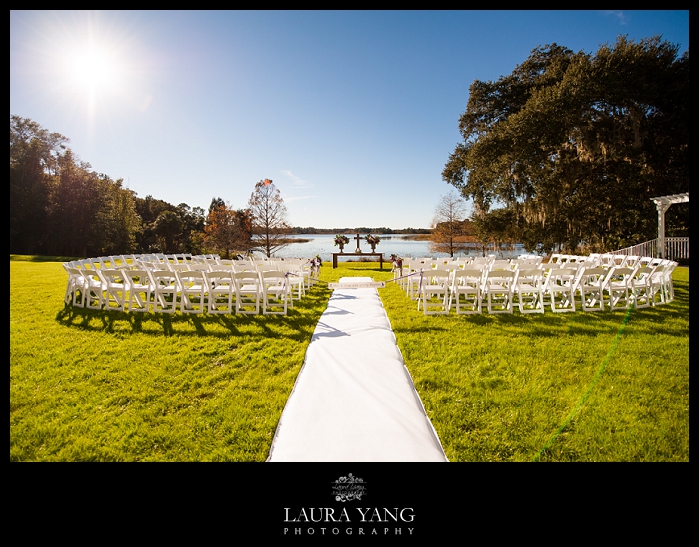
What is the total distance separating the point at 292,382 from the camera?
11.0ft

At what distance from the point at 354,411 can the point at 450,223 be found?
74.1ft

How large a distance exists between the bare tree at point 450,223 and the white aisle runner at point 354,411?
2044 cm

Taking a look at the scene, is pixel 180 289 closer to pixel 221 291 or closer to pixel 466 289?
pixel 221 291

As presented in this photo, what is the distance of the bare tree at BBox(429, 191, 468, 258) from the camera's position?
2333cm

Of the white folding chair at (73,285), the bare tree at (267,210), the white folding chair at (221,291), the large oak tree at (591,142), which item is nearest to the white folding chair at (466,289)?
the white folding chair at (221,291)

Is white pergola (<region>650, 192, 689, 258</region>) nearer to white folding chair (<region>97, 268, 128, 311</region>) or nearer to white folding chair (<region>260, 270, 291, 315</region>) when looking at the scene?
white folding chair (<region>260, 270, 291, 315</region>)

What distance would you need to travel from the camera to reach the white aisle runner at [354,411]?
2.17 m

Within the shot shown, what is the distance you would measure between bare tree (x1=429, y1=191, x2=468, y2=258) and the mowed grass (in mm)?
17856
